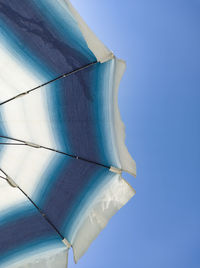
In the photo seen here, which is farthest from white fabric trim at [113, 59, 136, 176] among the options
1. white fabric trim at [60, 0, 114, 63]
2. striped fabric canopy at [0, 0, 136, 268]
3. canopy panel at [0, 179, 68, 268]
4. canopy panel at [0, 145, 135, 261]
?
canopy panel at [0, 179, 68, 268]

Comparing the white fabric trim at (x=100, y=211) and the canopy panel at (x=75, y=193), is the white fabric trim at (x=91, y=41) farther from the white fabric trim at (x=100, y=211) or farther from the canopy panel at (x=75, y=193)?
the white fabric trim at (x=100, y=211)

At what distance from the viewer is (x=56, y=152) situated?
2977mm

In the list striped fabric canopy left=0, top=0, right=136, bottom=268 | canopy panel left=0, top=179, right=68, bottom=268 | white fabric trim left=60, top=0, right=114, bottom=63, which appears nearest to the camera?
white fabric trim left=60, top=0, right=114, bottom=63

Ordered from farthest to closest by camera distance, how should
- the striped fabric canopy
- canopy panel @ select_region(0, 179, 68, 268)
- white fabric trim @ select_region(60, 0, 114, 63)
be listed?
canopy panel @ select_region(0, 179, 68, 268), the striped fabric canopy, white fabric trim @ select_region(60, 0, 114, 63)

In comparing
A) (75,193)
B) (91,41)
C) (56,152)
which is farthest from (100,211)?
(91,41)

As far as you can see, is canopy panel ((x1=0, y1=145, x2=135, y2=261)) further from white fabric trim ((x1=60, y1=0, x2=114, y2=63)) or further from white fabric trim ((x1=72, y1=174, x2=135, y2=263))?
white fabric trim ((x1=60, y1=0, x2=114, y2=63))

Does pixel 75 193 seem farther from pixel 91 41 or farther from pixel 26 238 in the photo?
pixel 91 41

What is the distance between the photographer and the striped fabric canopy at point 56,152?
2.55 m

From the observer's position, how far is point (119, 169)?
2830 mm

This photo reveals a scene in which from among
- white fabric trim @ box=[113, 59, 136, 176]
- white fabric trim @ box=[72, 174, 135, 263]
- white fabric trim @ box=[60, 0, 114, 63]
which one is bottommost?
white fabric trim @ box=[72, 174, 135, 263]

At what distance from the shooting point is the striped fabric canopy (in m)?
2.55

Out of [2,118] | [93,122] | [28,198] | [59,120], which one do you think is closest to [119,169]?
[93,122]

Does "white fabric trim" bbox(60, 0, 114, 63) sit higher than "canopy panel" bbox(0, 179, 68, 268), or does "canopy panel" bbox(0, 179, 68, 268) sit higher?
"white fabric trim" bbox(60, 0, 114, 63)

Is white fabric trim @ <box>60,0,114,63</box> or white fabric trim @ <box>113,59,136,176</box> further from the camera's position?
white fabric trim @ <box>113,59,136,176</box>
